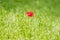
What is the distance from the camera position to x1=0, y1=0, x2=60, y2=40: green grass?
675cm

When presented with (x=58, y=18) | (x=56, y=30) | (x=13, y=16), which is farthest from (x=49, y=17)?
(x=13, y=16)

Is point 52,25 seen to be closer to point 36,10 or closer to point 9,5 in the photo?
point 36,10

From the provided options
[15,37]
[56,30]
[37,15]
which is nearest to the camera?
[15,37]

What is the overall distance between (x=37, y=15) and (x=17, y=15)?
2.38 feet

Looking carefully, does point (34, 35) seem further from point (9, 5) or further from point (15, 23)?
point (9, 5)

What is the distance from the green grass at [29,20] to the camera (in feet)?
22.1

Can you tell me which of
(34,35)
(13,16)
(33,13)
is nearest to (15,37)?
(34,35)

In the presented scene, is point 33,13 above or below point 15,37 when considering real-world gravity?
above

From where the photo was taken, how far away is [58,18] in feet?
25.6

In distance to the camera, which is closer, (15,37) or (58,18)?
(15,37)

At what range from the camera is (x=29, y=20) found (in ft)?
24.3

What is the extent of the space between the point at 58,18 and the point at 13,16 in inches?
63.3

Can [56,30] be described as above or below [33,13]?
below

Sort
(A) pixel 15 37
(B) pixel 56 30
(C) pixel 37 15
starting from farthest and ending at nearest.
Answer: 1. (C) pixel 37 15
2. (B) pixel 56 30
3. (A) pixel 15 37
